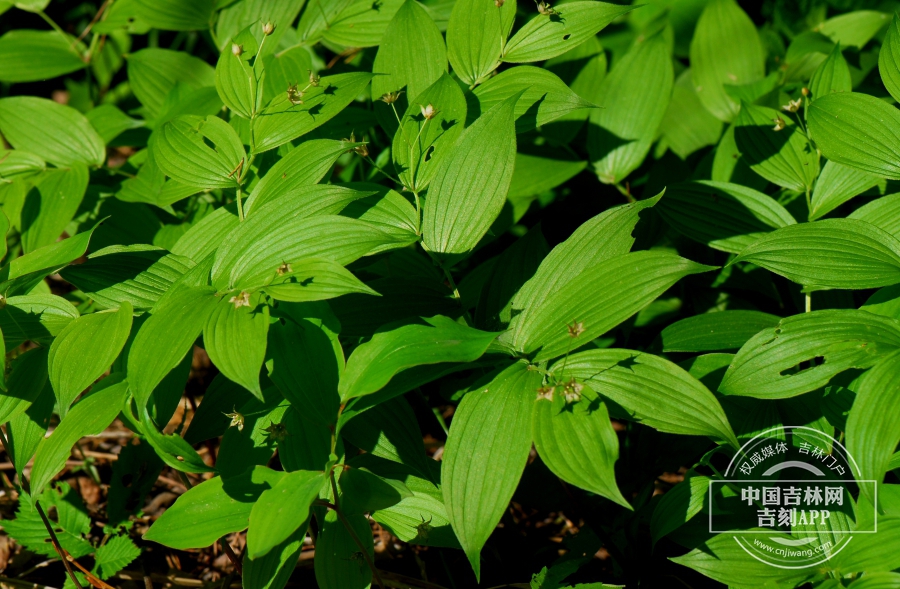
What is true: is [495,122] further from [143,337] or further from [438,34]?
[143,337]

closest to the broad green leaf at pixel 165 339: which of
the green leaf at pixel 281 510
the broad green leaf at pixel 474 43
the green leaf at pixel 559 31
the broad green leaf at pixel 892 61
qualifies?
the green leaf at pixel 281 510

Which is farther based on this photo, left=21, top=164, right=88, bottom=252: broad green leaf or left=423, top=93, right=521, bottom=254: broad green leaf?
left=21, top=164, right=88, bottom=252: broad green leaf

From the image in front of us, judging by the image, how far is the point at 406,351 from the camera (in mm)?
1260

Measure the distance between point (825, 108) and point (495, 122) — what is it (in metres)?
0.81

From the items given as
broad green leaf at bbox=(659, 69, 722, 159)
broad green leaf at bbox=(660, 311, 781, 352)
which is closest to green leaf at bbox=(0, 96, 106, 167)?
broad green leaf at bbox=(660, 311, 781, 352)

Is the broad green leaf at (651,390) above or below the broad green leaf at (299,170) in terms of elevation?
below

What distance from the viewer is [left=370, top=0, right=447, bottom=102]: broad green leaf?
184 centimetres

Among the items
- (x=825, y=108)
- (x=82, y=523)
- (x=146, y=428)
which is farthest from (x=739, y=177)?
(x=82, y=523)

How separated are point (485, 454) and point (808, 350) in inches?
27.9

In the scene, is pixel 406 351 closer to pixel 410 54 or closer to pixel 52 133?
pixel 410 54

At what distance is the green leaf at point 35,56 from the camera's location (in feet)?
8.01

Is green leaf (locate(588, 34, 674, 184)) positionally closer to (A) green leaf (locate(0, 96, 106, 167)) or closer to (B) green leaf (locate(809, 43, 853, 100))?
(B) green leaf (locate(809, 43, 853, 100))

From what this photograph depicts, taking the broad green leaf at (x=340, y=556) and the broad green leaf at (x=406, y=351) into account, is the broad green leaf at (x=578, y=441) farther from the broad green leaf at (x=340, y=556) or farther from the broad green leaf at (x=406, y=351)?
the broad green leaf at (x=340, y=556)

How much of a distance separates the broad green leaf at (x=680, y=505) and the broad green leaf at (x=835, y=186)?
2.44 feet
